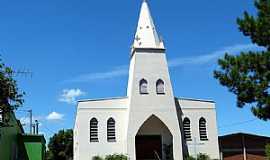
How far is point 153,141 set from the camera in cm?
3988

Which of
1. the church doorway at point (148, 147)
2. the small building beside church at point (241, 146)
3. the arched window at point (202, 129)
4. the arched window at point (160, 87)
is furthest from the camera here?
the small building beside church at point (241, 146)

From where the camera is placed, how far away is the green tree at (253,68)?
1928cm

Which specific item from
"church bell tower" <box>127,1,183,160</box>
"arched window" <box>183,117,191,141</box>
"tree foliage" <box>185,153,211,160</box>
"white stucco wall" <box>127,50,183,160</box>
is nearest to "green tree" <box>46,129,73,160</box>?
"church bell tower" <box>127,1,183,160</box>

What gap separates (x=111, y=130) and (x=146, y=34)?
9053 millimetres

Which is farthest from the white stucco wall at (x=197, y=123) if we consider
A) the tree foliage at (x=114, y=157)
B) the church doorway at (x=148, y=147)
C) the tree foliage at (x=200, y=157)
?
the tree foliage at (x=114, y=157)

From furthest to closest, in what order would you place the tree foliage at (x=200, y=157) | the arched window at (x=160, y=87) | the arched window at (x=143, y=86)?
the arched window at (x=160, y=87), the arched window at (x=143, y=86), the tree foliage at (x=200, y=157)

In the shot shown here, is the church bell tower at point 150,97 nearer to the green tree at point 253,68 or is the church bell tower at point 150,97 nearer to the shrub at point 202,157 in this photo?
the shrub at point 202,157

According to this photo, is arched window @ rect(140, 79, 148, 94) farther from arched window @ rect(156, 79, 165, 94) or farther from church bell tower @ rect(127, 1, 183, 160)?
arched window @ rect(156, 79, 165, 94)

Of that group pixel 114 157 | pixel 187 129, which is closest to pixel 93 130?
pixel 114 157

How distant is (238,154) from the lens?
4191 centimetres

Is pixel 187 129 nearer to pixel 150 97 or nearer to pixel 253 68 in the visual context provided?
pixel 150 97

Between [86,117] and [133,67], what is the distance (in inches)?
227

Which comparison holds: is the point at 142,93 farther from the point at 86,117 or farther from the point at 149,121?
the point at 86,117

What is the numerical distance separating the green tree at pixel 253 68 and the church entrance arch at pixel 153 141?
19324 mm
